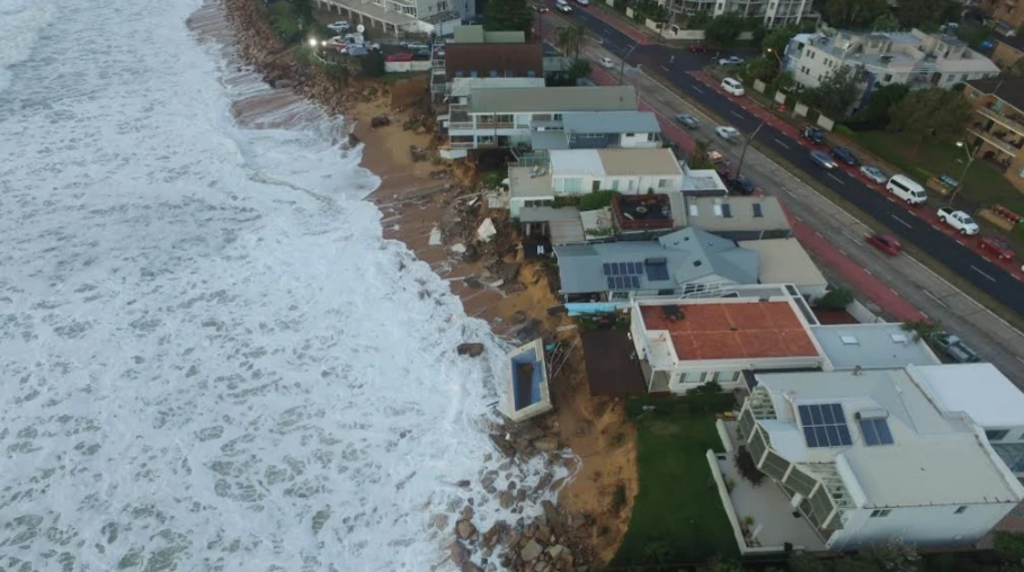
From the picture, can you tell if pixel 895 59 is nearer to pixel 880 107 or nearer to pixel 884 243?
pixel 880 107

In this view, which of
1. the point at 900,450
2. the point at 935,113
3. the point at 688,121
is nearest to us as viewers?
the point at 900,450

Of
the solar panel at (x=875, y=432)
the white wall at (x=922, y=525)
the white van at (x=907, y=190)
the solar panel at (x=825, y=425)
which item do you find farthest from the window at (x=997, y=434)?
the white van at (x=907, y=190)

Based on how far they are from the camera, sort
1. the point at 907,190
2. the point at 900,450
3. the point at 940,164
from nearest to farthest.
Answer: the point at 900,450, the point at 907,190, the point at 940,164

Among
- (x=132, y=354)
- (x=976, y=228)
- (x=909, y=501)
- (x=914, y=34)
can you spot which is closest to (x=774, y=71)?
(x=914, y=34)

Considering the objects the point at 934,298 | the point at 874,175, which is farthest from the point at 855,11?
the point at 934,298

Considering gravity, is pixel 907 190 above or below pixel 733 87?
below

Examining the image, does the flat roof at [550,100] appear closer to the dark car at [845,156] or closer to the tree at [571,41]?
the tree at [571,41]

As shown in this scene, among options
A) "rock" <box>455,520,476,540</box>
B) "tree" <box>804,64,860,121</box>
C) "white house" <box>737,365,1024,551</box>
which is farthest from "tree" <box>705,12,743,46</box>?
"rock" <box>455,520,476,540</box>
